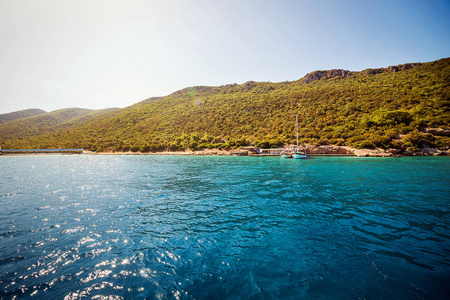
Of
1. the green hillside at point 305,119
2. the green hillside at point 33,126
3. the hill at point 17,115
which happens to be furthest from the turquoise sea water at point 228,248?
the hill at point 17,115

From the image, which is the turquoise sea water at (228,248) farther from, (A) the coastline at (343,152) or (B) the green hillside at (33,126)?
(B) the green hillside at (33,126)

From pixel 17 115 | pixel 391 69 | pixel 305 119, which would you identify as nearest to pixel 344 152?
pixel 305 119

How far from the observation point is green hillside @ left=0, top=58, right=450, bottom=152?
1917 inches

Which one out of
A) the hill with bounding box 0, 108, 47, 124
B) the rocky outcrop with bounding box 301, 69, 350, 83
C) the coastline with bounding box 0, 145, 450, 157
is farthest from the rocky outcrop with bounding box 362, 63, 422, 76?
the hill with bounding box 0, 108, 47, 124

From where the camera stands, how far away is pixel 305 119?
67688 millimetres

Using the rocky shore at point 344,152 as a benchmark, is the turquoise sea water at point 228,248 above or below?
above

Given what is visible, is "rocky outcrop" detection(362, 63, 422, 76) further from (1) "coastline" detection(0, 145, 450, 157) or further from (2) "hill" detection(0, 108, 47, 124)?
(2) "hill" detection(0, 108, 47, 124)

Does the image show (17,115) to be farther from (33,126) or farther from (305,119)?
(305,119)

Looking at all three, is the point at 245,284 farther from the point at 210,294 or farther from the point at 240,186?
the point at 240,186

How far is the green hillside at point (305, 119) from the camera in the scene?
1917 inches

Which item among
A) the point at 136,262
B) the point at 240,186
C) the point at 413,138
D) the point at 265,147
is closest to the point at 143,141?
the point at 265,147

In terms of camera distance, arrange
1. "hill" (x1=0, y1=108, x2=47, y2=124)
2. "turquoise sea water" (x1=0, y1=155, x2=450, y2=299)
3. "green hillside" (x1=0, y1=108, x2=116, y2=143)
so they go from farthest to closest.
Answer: "hill" (x1=0, y1=108, x2=47, y2=124) → "green hillside" (x1=0, y1=108, x2=116, y2=143) → "turquoise sea water" (x1=0, y1=155, x2=450, y2=299)

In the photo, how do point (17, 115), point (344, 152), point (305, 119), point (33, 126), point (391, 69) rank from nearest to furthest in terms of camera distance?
point (344, 152) < point (305, 119) < point (391, 69) < point (33, 126) < point (17, 115)

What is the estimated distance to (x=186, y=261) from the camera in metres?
5.23
